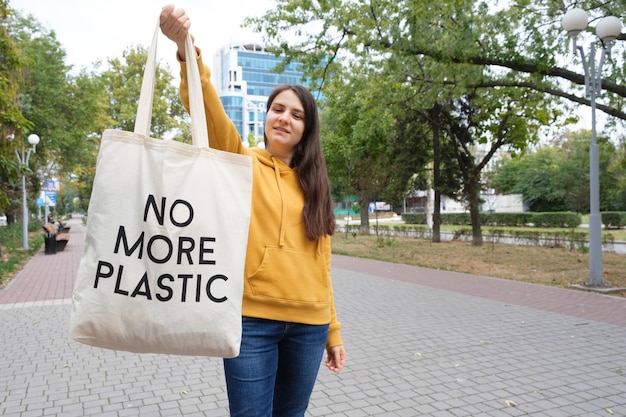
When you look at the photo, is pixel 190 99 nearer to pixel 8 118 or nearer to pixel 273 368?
pixel 273 368

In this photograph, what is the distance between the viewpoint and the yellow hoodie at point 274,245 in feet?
Answer: 5.48

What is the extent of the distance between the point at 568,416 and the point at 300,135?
313cm

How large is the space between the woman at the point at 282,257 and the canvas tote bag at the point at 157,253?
243 millimetres

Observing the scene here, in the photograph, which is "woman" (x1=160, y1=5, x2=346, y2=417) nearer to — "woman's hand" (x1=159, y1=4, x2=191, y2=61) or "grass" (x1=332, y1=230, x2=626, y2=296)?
"woman's hand" (x1=159, y1=4, x2=191, y2=61)

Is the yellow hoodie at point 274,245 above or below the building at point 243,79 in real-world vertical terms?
below

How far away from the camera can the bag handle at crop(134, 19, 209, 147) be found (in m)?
1.40

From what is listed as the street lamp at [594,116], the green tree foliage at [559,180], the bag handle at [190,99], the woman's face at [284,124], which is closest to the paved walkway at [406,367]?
the street lamp at [594,116]

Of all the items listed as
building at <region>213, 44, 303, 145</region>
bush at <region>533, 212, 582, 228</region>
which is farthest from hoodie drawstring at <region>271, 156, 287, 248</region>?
building at <region>213, 44, 303, 145</region>

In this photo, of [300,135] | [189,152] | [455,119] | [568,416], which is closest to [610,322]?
[568,416]

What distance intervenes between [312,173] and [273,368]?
0.73 meters

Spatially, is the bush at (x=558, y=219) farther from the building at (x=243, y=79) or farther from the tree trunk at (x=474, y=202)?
the building at (x=243, y=79)

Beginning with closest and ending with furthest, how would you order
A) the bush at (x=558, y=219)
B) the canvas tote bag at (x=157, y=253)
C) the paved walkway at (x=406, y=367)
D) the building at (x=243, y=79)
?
the canvas tote bag at (x=157, y=253)
the paved walkway at (x=406, y=367)
the bush at (x=558, y=219)
the building at (x=243, y=79)

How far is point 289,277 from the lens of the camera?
173 cm

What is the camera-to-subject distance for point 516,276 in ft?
37.3
